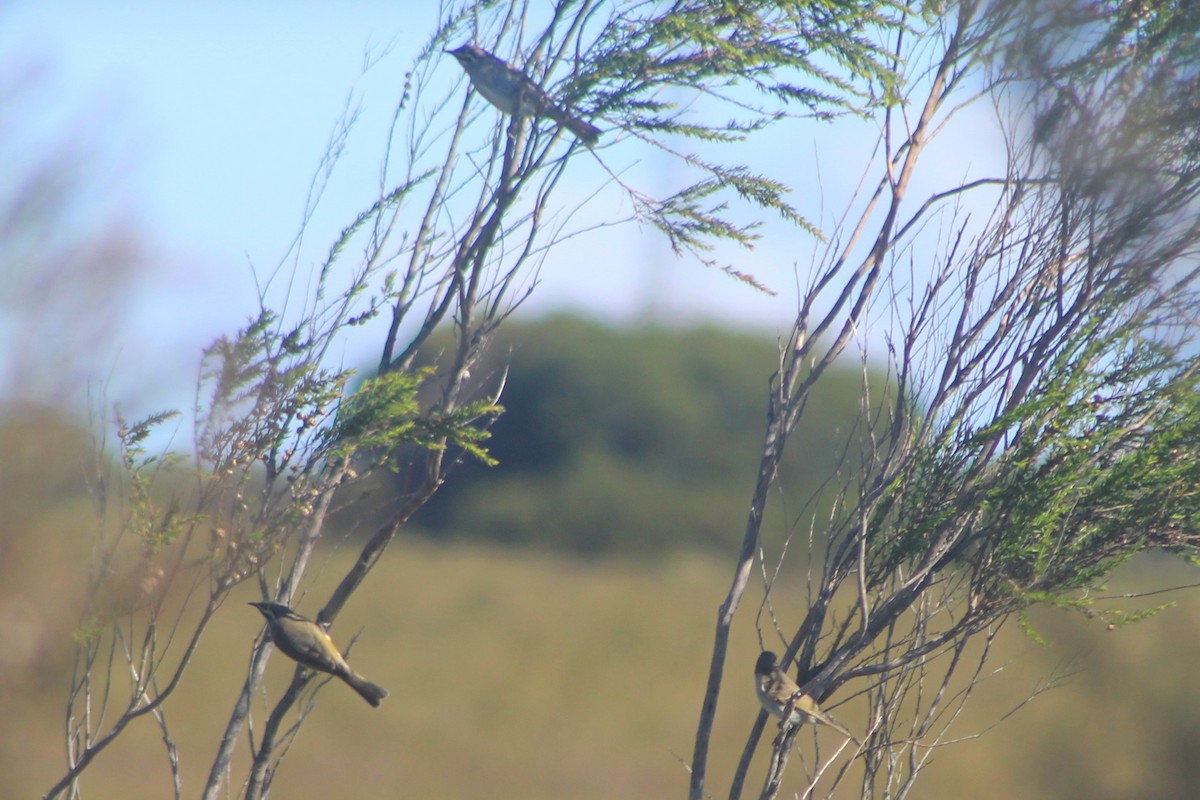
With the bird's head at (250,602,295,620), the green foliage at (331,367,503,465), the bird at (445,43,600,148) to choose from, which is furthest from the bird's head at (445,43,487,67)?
the bird's head at (250,602,295,620)

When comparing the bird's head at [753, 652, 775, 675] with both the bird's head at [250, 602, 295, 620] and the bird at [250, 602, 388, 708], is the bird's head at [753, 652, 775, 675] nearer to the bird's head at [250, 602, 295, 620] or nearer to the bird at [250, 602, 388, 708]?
the bird at [250, 602, 388, 708]

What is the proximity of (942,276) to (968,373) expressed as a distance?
0.38 metres

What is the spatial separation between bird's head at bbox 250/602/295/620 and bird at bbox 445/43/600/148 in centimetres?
216

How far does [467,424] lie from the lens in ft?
13.9

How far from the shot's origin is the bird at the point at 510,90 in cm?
457

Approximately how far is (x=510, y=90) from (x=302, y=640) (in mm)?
2386

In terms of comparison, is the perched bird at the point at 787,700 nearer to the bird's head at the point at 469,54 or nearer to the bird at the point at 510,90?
the bird at the point at 510,90

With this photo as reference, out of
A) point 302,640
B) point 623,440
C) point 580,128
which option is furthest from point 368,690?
point 623,440

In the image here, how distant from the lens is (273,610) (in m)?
4.20

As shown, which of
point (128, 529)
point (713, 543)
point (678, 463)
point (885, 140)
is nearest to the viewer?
point (128, 529)

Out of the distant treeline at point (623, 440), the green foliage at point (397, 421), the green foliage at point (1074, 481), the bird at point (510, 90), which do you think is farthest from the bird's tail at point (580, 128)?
the distant treeline at point (623, 440)

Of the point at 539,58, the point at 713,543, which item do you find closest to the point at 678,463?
the point at 713,543

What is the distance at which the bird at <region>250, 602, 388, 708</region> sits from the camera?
13.6ft

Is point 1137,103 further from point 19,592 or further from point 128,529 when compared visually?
point 19,592
